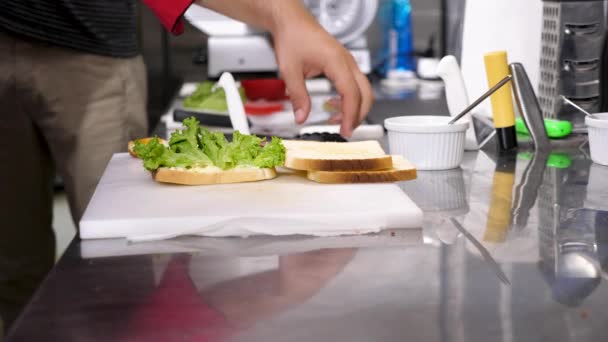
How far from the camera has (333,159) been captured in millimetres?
1006

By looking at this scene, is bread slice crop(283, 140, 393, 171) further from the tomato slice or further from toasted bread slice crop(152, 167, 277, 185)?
the tomato slice

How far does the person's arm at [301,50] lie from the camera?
1222mm

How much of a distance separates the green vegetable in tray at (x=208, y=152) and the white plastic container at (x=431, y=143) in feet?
0.84

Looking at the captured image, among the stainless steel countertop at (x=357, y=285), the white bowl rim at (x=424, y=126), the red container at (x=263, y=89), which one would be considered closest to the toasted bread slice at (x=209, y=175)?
the stainless steel countertop at (x=357, y=285)

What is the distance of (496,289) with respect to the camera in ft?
2.19

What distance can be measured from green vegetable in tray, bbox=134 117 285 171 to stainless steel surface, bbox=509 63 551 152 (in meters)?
0.52

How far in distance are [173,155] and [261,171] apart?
11cm

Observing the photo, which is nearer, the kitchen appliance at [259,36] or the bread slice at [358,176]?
the bread slice at [358,176]

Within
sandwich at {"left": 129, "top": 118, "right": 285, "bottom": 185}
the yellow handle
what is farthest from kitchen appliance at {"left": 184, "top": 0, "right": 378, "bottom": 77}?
sandwich at {"left": 129, "top": 118, "right": 285, "bottom": 185}

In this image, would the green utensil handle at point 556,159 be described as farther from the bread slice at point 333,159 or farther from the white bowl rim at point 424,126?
the bread slice at point 333,159

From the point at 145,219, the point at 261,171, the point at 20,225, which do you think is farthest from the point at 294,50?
the point at 20,225

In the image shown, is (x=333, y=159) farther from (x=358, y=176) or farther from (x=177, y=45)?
(x=177, y=45)

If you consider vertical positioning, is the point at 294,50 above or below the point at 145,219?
above

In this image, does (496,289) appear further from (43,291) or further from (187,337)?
(43,291)
